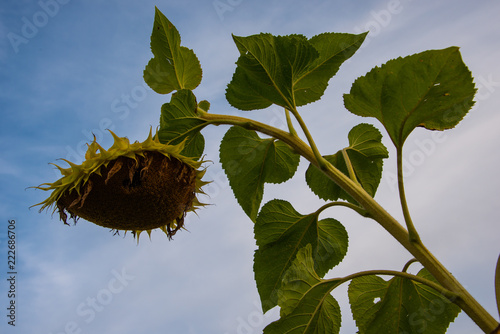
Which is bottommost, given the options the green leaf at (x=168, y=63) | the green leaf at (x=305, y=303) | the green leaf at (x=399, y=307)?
the green leaf at (x=399, y=307)

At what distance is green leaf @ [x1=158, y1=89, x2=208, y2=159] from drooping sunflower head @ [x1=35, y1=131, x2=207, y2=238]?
0.05 meters

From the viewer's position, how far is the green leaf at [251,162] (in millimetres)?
2277

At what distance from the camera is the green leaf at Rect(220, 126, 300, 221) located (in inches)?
89.7

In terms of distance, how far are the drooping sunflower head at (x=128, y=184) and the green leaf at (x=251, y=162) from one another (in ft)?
0.75

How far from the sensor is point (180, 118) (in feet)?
6.66

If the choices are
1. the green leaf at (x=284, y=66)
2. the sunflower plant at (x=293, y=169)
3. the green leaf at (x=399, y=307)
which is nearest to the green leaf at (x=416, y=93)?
the sunflower plant at (x=293, y=169)

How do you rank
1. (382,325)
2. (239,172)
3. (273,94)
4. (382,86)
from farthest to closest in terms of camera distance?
1. (239,172)
2. (382,325)
3. (273,94)
4. (382,86)

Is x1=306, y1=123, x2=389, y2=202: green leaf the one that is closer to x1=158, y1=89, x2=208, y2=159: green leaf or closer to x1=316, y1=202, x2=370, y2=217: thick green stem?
x1=316, y1=202, x2=370, y2=217: thick green stem

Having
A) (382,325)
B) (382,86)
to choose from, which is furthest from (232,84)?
(382,325)

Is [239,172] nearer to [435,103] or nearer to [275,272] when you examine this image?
[275,272]

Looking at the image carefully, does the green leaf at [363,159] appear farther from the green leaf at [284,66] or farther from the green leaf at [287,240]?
the green leaf at [284,66]

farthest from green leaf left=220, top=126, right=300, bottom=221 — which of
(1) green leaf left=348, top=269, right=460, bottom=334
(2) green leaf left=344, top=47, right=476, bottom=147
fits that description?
(1) green leaf left=348, top=269, right=460, bottom=334

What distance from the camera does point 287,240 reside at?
2.26 m

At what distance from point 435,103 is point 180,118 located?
103 centimetres
